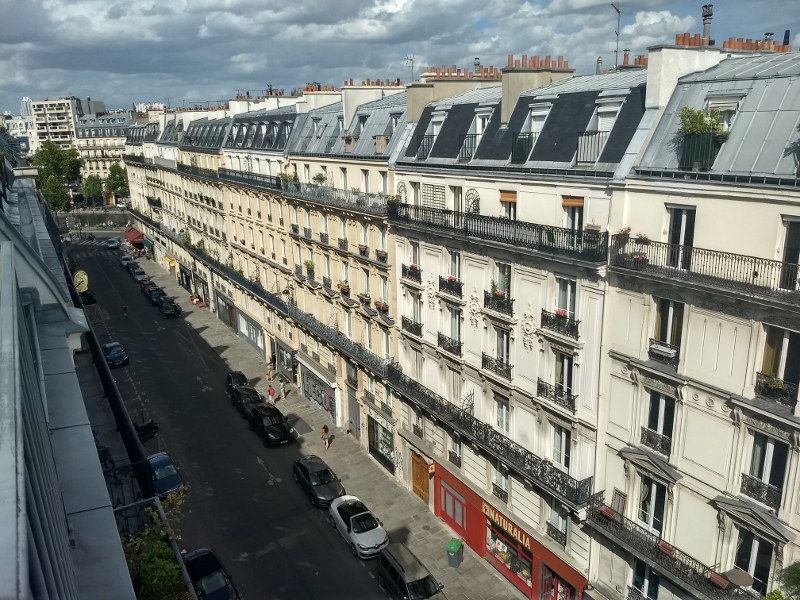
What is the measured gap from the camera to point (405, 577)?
85.7 ft

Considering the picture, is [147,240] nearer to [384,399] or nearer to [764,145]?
[384,399]

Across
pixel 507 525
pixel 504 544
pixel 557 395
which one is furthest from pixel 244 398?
pixel 557 395

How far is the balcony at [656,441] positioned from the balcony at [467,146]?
13.8 metres

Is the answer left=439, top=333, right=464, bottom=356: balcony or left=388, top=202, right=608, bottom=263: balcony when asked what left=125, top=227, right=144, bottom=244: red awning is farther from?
left=439, top=333, right=464, bottom=356: balcony

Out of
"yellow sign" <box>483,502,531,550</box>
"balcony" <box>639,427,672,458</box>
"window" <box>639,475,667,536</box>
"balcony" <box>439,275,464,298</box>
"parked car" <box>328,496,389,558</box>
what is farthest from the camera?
"parked car" <box>328,496,389,558</box>

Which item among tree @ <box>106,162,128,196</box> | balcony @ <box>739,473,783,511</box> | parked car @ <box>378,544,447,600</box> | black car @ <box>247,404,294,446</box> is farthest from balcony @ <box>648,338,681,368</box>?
tree @ <box>106,162,128,196</box>

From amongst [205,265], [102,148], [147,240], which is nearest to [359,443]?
[205,265]

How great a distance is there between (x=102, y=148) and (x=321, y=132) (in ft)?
396

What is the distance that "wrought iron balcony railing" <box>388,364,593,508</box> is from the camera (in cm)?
2283

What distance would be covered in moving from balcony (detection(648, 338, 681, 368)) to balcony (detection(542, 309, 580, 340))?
2.84 meters

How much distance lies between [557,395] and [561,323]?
2.87 m

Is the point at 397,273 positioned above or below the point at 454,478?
above

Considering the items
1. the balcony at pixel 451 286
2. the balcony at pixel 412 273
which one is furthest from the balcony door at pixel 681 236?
the balcony at pixel 412 273

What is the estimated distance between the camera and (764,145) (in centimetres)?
1720
